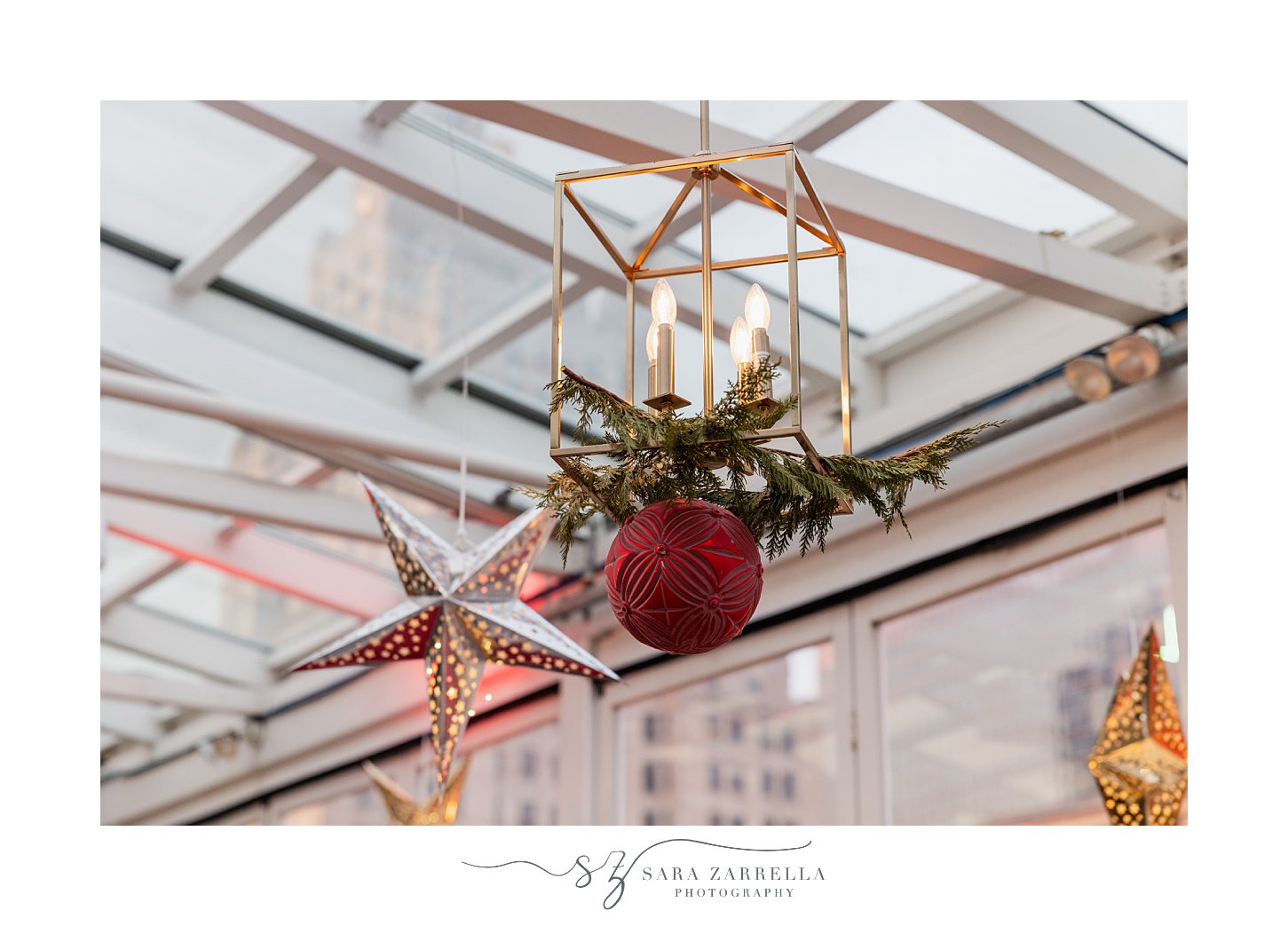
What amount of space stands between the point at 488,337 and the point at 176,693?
12.9 feet

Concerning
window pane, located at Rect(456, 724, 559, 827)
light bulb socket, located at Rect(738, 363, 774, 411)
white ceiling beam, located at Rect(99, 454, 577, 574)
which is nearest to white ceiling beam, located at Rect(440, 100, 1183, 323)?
light bulb socket, located at Rect(738, 363, 774, 411)

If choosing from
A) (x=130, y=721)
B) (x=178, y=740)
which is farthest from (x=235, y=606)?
(x=130, y=721)

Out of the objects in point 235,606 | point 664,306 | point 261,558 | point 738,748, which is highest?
point 261,558

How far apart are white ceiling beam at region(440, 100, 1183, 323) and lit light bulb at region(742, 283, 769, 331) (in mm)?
1501

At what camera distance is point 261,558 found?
7.74 m

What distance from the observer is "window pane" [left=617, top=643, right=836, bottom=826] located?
5.92 metres

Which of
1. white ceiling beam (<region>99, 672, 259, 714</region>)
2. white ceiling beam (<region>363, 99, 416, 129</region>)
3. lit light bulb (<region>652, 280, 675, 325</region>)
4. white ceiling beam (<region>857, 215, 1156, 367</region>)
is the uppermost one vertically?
white ceiling beam (<region>363, 99, 416, 129</region>)

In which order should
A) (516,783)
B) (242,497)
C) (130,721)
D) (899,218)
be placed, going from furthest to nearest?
1. (130,721)
2. (516,783)
3. (242,497)
4. (899,218)

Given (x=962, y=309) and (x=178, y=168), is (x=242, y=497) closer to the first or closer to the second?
(x=178, y=168)

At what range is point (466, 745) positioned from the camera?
25.9ft

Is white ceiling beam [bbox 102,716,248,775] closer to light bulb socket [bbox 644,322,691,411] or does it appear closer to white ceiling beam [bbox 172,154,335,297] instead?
white ceiling beam [bbox 172,154,335,297]
